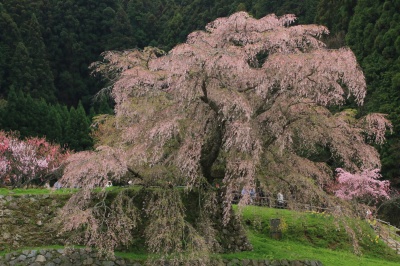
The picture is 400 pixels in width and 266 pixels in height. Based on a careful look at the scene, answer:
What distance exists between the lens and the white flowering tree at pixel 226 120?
920 centimetres

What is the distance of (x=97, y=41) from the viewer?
5219 centimetres

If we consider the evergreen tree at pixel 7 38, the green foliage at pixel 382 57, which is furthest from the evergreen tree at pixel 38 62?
the green foliage at pixel 382 57

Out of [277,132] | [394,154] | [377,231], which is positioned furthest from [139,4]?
[277,132]

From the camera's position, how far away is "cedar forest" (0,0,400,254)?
9.95 meters

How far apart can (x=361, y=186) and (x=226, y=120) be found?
44.2ft

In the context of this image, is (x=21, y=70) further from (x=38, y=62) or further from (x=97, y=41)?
(x=97, y=41)

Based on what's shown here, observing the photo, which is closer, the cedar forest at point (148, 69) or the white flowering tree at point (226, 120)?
the white flowering tree at point (226, 120)

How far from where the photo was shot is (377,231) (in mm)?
16719

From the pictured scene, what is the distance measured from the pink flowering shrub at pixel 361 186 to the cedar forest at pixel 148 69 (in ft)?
1.08

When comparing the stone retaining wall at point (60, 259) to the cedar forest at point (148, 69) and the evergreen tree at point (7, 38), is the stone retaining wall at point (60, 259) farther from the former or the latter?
the evergreen tree at point (7, 38)

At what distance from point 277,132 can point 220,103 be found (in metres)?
1.51

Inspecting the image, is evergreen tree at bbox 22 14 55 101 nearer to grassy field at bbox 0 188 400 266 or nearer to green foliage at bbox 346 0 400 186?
green foliage at bbox 346 0 400 186

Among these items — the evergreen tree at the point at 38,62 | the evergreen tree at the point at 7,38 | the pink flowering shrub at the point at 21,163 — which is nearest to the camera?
the pink flowering shrub at the point at 21,163

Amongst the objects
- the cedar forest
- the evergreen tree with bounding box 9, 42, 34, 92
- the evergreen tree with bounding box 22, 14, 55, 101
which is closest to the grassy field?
the cedar forest
